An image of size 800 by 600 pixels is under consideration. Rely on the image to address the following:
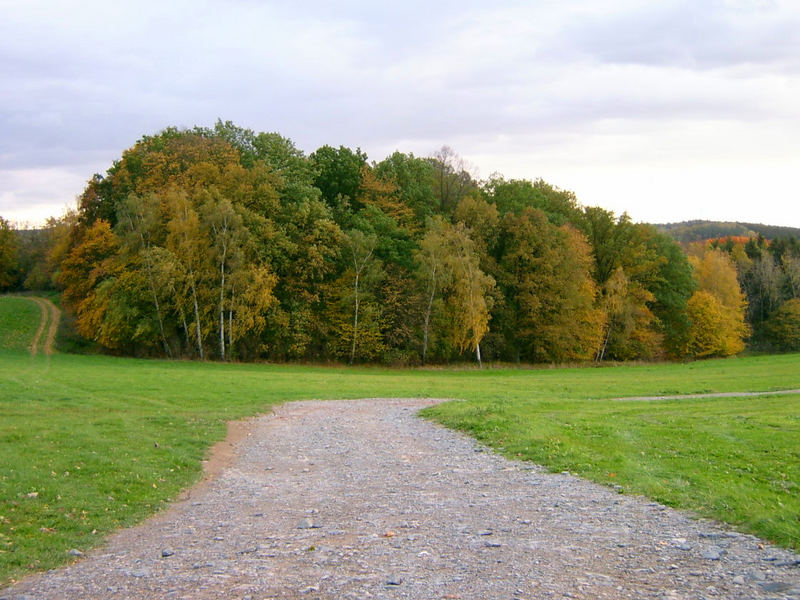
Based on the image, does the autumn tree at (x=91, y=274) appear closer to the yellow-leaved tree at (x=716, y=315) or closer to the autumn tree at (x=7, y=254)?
the autumn tree at (x=7, y=254)

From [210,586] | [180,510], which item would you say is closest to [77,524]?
[180,510]


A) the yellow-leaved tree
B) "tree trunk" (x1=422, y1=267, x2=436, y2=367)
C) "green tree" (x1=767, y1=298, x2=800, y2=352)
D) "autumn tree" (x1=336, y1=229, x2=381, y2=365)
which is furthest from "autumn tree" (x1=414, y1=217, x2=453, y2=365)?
"green tree" (x1=767, y1=298, x2=800, y2=352)

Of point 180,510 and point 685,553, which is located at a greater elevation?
point 685,553

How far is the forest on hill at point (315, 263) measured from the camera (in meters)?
51.7

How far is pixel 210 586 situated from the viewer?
→ 7.63 m

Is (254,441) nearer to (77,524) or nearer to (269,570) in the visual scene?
(77,524)

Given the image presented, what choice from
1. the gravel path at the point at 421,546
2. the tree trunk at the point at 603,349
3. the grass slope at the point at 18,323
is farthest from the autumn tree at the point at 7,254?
the gravel path at the point at 421,546

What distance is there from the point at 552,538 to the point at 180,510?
22.2 ft

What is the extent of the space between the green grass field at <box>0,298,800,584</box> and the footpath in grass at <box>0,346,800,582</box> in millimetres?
48

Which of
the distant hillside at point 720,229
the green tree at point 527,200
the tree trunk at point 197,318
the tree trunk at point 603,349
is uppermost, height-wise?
the distant hillside at point 720,229

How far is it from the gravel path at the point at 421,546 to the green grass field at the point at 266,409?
2.71 feet

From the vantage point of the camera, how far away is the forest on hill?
170 ft

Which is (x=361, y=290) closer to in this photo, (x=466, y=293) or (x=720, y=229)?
(x=466, y=293)

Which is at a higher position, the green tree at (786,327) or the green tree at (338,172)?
the green tree at (338,172)
